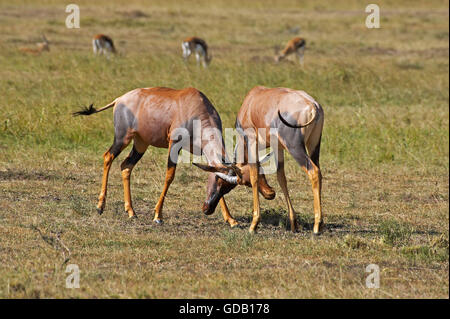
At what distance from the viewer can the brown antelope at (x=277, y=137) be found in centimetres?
729

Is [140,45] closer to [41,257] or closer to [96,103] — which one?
[96,103]

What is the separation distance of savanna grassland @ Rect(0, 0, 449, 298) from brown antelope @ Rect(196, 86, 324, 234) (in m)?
0.36

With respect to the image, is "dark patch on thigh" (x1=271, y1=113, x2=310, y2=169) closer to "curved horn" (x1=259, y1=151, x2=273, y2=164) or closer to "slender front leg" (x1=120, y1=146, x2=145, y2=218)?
"curved horn" (x1=259, y1=151, x2=273, y2=164)

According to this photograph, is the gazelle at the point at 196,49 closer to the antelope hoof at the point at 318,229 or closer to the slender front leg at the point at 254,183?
the slender front leg at the point at 254,183

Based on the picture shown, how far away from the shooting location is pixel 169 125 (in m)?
7.94

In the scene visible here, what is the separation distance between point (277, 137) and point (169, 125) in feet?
3.74

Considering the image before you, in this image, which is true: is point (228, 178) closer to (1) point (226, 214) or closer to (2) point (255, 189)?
(2) point (255, 189)

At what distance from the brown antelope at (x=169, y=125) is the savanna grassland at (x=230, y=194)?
53 centimetres

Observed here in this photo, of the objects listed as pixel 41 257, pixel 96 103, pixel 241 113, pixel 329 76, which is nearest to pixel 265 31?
pixel 329 76

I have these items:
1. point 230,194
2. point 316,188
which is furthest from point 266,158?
point 230,194

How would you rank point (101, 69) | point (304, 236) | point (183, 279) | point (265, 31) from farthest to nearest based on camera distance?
point (265, 31) < point (101, 69) < point (304, 236) < point (183, 279)

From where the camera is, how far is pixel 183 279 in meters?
5.89

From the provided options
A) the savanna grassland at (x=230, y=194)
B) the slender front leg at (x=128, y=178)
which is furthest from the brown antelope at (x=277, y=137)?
the slender front leg at (x=128, y=178)

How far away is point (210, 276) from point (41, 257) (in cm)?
139
